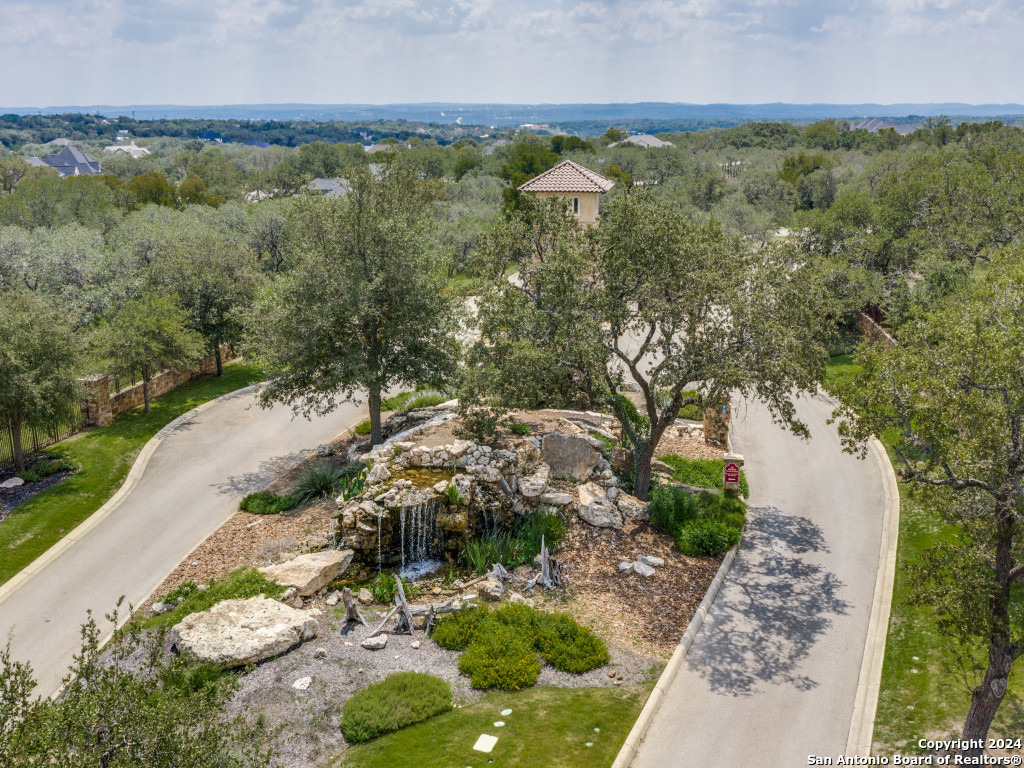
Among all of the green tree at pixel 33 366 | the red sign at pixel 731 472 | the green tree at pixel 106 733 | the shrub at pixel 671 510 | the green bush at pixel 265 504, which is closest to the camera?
the green tree at pixel 106 733

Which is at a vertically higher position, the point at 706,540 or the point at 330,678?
the point at 706,540

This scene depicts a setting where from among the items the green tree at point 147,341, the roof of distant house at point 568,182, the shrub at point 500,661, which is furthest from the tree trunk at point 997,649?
the roof of distant house at point 568,182

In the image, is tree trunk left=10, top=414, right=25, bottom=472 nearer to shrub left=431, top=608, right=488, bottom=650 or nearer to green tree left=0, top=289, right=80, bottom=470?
green tree left=0, top=289, right=80, bottom=470

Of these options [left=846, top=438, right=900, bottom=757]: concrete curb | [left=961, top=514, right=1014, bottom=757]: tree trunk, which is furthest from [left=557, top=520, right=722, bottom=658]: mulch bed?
[left=961, top=514, right=1014, bottom=757]: tree trunk

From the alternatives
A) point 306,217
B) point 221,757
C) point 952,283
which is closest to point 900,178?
point 952,283

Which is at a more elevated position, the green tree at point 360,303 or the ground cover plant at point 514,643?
the green tree at point 360,303

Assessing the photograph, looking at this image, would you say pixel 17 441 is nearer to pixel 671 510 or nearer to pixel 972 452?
pixel 671 510

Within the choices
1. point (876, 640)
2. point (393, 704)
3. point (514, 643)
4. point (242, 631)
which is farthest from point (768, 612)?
point (242, 631)

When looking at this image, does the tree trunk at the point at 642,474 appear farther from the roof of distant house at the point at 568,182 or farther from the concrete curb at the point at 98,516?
the roof of distant house at the point at 568,182
